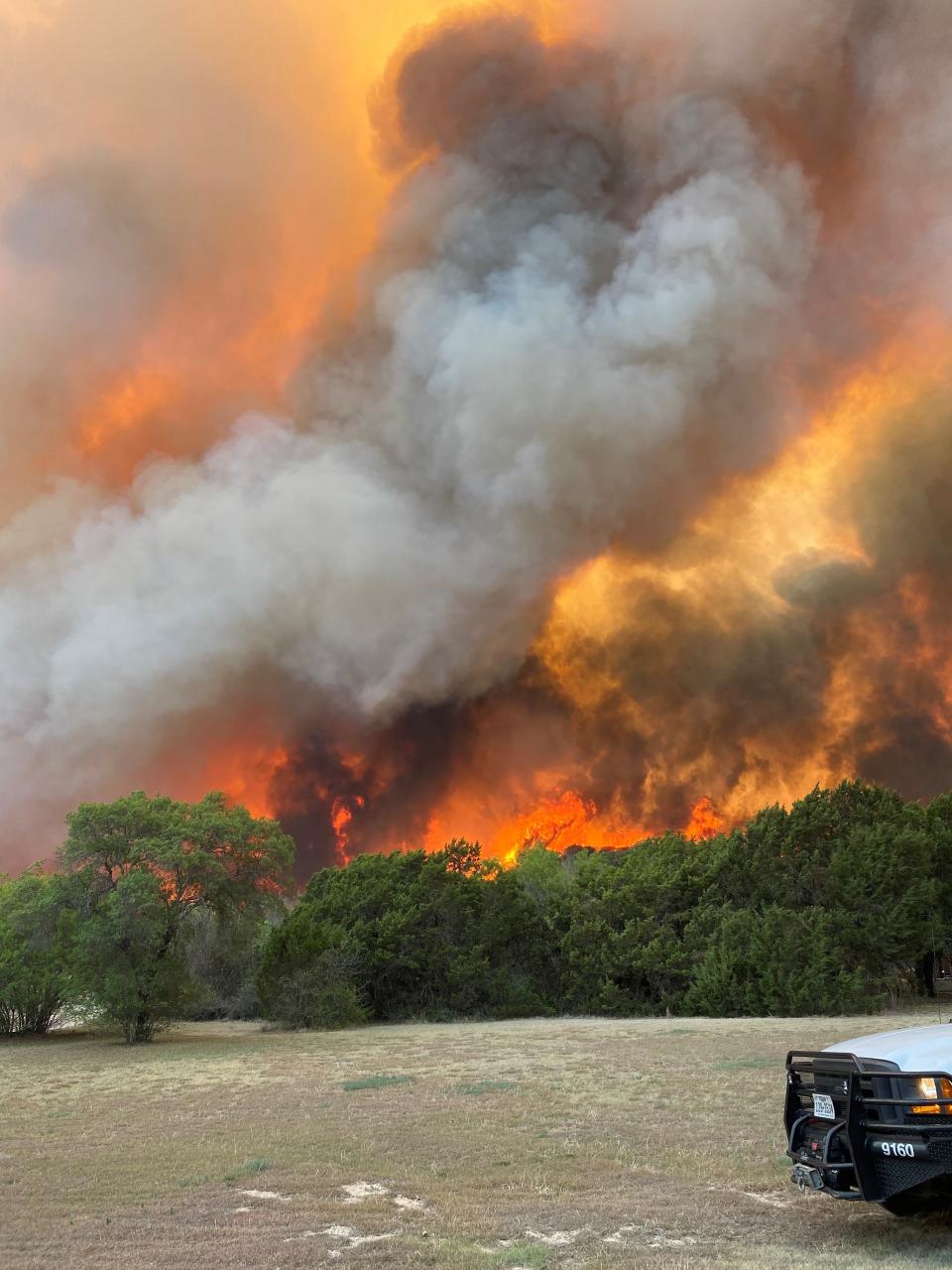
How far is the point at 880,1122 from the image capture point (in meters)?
6.96

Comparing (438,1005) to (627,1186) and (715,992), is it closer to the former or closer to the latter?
(715,992)

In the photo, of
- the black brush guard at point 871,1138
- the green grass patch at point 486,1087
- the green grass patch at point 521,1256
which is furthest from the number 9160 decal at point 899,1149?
the green grass patch at point 486,1087

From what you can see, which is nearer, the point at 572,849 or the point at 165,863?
the point at 165,863

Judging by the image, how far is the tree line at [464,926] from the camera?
104 feet

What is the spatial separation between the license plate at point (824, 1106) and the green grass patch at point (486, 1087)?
10.5m

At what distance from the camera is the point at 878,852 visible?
41.3m

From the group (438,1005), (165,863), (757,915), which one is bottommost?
(438,1005)

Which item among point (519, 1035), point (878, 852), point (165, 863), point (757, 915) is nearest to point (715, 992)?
point (757, 915)

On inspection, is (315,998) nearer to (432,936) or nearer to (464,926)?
(432,936)

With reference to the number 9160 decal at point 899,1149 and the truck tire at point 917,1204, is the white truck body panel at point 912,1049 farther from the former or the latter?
the truck tire at point 917,1204

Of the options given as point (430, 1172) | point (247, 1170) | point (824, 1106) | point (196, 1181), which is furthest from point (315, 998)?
point (824, 1106)

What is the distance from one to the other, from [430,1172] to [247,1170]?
2.05 m

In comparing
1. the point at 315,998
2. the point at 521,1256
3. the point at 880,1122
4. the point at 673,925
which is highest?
the point at 880,1122

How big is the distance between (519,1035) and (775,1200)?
934 inches
